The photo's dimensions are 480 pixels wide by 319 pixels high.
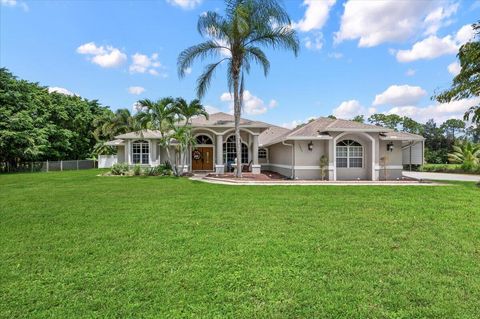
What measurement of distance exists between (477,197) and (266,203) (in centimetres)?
765

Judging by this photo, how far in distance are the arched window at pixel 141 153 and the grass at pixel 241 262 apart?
15.1 meters

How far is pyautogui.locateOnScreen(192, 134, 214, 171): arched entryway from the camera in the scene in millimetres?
23438

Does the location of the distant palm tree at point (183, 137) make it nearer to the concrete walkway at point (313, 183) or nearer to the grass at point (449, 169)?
the concrete walkway at point (313, 183)

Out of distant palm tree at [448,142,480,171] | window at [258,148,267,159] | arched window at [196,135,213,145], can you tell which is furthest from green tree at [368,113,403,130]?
arched window at [196,135,213,145]

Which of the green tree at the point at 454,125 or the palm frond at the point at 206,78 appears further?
the green tree at the point at 454,125

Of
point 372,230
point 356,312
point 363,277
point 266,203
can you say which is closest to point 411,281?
point 363,277

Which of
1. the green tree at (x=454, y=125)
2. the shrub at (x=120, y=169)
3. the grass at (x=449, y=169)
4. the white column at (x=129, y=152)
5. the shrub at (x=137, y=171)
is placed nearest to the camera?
the shrub at (x=137, y=171)

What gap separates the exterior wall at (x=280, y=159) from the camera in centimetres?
1972

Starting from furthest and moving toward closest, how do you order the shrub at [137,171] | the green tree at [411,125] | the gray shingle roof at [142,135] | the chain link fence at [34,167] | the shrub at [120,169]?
the green tree at [411,125], the chain link fence at [34,167], the gray shingle roof at [142,135], the shrub at [120,169], the shrub at [137,171]

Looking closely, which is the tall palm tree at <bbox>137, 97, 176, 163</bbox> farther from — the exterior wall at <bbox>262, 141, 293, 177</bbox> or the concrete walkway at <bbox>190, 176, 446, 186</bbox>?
the exterior wall at <bbox>262, 141, 293, 177</bbox>

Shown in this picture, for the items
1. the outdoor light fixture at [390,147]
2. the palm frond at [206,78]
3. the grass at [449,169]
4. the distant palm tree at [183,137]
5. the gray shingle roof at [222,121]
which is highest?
the palm frond at [206,78]

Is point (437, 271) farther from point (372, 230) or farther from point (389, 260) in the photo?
point (372, 230)

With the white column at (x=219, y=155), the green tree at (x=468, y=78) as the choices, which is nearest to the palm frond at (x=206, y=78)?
the white column at (x=219, y=155)

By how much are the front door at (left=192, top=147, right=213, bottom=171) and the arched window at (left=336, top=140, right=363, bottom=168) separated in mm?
9700
